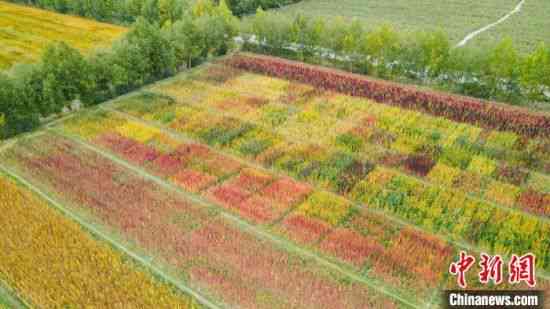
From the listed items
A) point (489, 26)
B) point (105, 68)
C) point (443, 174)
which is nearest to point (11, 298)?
point (105, 68)

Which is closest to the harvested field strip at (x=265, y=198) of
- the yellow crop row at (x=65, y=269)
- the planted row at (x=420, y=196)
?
the planted row at (x=420, y=196)

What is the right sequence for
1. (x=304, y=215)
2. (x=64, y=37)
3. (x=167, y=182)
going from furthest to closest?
(x=64, y=37) < (x=167, y=182) < (x=304, y=215)

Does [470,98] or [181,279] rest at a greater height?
[470,98]

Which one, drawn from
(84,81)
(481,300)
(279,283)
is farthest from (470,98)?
(84,81)

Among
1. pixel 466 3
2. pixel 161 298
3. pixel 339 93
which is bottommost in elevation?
pixel 161 298

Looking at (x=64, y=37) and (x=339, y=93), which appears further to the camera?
(x=64, y=37)

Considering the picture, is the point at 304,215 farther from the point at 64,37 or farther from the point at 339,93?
the point at 64,37
